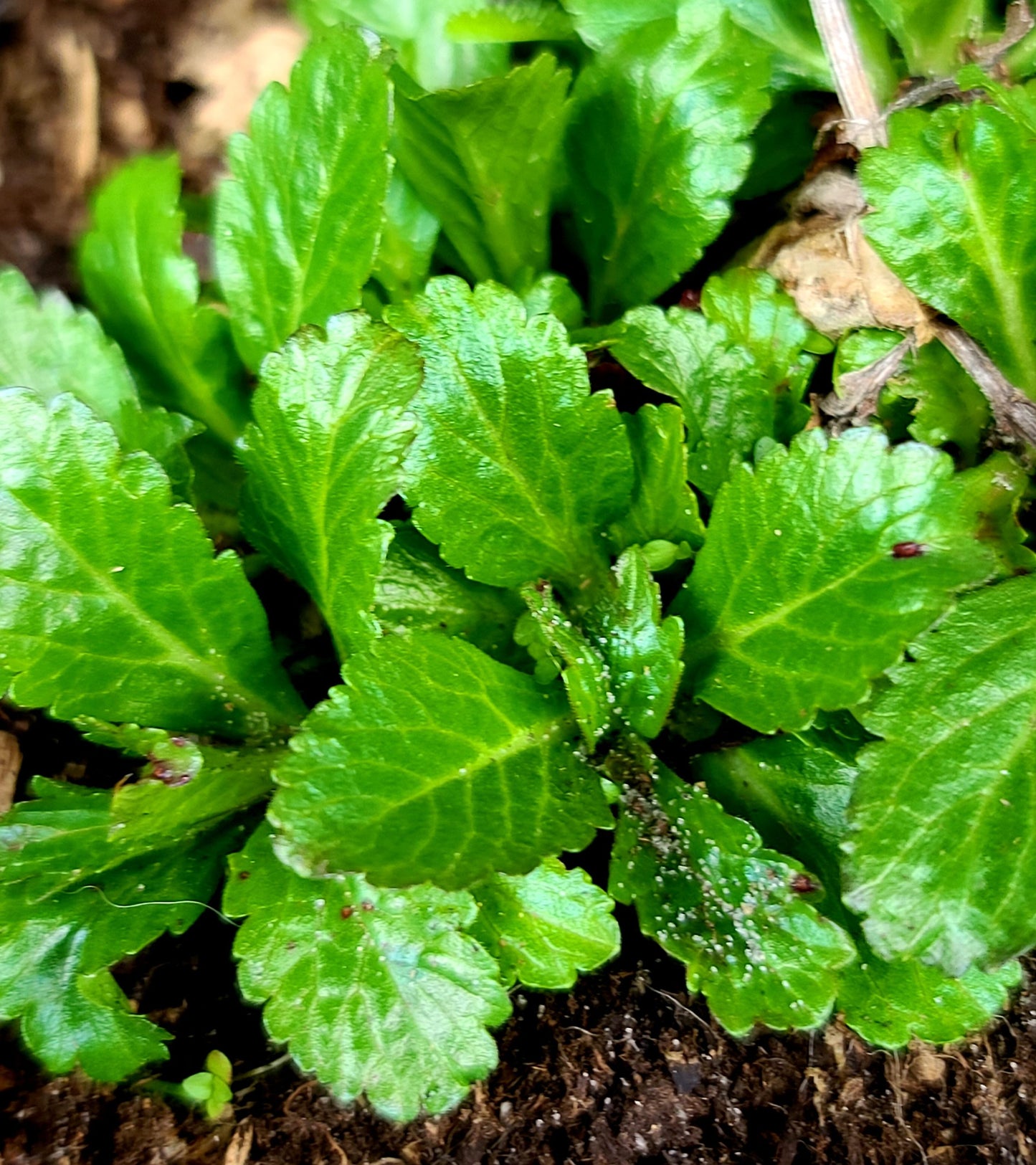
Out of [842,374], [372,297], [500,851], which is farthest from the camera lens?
[372,297]

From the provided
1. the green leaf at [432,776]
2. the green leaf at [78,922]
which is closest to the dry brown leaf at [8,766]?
the green leaf at [78,922]

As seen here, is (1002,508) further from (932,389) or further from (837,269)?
(837,269)

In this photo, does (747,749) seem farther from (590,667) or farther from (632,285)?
(632,285)

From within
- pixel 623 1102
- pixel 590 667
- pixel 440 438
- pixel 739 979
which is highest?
pixel 440 438

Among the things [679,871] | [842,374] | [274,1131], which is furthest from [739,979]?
[842,374]

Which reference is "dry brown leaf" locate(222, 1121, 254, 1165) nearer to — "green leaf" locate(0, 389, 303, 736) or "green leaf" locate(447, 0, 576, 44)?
"green leaf" locate(0, 389, 303, 736)

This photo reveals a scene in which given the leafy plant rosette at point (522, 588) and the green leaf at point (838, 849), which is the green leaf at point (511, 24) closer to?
the leafy plant rosette at point (522, 588)

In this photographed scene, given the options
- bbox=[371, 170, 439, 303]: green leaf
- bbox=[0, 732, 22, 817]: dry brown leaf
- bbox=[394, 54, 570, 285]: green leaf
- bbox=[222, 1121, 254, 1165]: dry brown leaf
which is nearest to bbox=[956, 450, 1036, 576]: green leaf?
bbox=[394, 54, 570, 285]: green leaf
